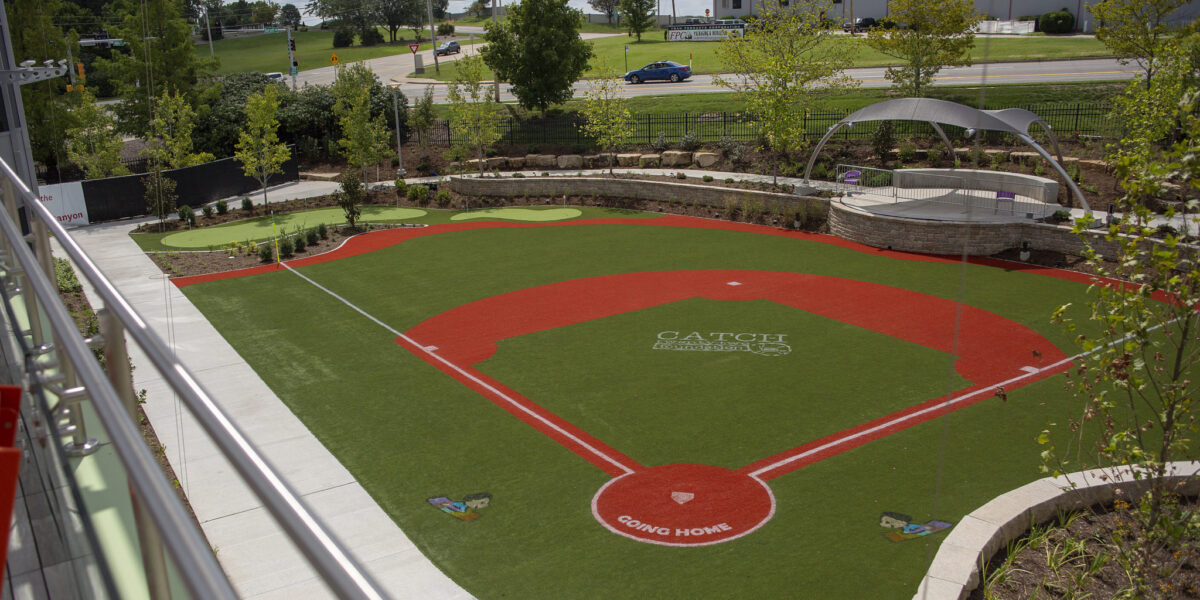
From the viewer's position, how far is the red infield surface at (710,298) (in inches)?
422

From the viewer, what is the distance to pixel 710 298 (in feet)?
64.6

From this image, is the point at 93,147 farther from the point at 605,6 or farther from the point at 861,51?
the point at 605,6

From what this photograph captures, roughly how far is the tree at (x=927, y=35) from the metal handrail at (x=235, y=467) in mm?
38176

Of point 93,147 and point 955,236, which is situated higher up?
point 93,147

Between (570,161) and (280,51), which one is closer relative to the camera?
(570,161)

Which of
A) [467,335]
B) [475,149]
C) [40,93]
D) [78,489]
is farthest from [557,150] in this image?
→ [78,489]

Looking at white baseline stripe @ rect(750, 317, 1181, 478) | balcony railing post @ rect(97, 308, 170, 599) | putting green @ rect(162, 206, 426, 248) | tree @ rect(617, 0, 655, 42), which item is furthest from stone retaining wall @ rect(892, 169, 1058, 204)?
tree @ rect(617, 0, 655, 42)

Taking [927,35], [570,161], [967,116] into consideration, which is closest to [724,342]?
[967,116]

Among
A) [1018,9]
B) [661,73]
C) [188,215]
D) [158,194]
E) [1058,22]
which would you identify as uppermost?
[1018,9]

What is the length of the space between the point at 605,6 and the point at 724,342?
362 ft

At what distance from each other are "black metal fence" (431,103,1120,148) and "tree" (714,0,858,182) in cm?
142

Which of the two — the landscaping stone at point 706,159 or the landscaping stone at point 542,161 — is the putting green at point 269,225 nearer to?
the landscaping stone at point 542,161

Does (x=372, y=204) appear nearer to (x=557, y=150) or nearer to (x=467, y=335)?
(x=557, y=150)

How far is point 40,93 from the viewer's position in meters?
35.7
